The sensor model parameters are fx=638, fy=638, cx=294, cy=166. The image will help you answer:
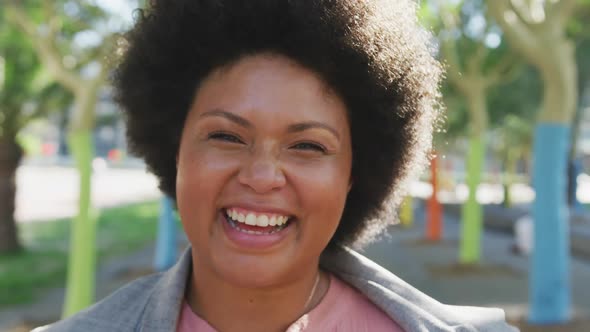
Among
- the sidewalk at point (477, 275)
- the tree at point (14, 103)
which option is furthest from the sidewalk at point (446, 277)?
the tree at point (14, 103)

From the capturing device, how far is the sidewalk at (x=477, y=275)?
7230 millimetres

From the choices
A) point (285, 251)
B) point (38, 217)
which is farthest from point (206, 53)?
point (38, 217)

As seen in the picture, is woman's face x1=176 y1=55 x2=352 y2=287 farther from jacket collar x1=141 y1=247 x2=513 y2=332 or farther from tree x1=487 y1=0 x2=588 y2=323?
tree x1=487 y1=0 x2=588 y2=323

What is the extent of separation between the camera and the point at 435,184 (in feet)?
39.0

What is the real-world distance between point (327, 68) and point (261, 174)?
347 millimetres

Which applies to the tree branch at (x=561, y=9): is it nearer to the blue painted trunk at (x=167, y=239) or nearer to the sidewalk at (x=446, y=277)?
the sidewalk at (x=446, y=277)

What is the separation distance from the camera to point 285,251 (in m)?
1.56

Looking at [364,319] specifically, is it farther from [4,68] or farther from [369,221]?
[4,68]

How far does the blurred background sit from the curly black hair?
Answer: 21 centimetres

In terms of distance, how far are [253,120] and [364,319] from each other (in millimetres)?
640

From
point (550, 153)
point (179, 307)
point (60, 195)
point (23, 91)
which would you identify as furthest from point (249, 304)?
point (60, 195)

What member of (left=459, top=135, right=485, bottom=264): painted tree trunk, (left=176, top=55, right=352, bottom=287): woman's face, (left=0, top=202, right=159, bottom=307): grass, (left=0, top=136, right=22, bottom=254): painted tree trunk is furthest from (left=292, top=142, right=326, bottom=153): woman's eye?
(left=0, top=136, right=22, bottom=254): painted tree trunk

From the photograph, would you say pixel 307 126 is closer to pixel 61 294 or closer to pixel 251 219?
pixel 251 219

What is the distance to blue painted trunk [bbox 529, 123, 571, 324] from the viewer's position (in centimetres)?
581
